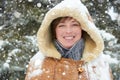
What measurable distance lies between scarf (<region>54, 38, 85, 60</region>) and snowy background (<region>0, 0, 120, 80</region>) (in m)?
1.78

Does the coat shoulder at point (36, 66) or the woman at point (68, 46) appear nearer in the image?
the woman at point (68, 46)

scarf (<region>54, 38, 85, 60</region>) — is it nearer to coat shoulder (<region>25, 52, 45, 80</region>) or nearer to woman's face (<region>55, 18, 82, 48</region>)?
woman's face (<region>55, 18, 82, 48</region>)

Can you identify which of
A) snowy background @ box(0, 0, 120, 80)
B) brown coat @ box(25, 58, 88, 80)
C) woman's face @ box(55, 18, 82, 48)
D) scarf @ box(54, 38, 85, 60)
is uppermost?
woman's face @ box(55, 18, 82, 48)

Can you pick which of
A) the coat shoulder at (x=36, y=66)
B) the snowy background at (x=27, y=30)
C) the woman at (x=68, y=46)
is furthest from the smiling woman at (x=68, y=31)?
the snowy background at (x=27, y=30)

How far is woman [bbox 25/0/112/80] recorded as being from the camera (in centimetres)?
335

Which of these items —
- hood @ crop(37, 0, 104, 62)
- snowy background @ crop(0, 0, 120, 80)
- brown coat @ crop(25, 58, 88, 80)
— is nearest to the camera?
hood @ crop(37, 0, 104, 62)

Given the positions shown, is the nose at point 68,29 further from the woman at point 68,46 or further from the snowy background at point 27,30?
the snowy background at point 27,30

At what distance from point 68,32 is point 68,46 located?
124 millimetres

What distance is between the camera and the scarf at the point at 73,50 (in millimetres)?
3416

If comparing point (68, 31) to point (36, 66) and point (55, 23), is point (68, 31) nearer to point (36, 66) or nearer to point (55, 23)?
point (55, 23)

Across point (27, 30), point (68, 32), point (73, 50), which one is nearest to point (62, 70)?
point (73, 50)

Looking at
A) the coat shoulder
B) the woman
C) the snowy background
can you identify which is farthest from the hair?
the snowy background

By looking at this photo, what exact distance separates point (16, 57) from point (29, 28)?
50 cm

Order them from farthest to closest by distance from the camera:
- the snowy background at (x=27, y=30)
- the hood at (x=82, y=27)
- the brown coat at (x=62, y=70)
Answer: the snowy background at (x=27, y=30), the brown coat at (x=62, y=70), the hood at (x=82, y=27)
